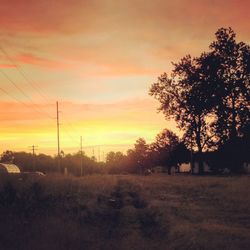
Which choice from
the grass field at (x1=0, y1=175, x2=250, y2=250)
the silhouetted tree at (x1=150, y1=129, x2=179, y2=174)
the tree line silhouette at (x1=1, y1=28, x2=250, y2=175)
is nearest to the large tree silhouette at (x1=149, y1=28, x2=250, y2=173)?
the tree line silhouette at (x1=1, y1=28, x2=250, y2=175)

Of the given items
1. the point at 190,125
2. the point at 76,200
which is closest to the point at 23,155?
the point at 190,125

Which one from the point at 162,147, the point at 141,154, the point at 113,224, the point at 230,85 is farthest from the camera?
the point at 141,154

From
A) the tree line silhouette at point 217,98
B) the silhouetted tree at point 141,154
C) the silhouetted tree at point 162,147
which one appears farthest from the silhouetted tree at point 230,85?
the silhouetted tree at point 141,154

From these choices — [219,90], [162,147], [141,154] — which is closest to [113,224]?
[219,90]

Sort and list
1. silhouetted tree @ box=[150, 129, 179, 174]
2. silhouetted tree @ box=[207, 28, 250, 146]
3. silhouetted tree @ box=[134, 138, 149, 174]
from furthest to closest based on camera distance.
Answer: silhouetted tree @ box=[134, 138, 149, 174] → silhouetted tree @ box=[150, 129, 179, 174] → silhouetted tree @ box=[207, 28, 250, 146]

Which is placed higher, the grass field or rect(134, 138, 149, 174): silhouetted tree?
rect(134, 138, 149, 174): silhouetted tree

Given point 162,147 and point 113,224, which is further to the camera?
point 162,147

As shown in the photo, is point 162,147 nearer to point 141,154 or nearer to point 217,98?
point 141,154

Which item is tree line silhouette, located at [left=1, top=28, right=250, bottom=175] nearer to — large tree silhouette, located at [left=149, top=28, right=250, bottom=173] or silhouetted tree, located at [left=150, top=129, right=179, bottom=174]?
large tree silhouette, located at [left=149, top=28, right=250, bottom=173]

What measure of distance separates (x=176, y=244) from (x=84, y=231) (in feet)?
11.5

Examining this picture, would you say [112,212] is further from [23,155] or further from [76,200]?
[23,155]

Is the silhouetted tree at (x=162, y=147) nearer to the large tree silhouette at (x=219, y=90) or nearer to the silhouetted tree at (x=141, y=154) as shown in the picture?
the silhouetted tree at (x=141, y=154)

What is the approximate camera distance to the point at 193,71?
5928cm

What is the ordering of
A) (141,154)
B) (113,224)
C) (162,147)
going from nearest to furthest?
(113,224) < (162,147) < (141,154)
